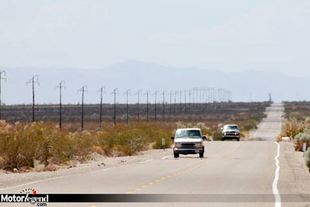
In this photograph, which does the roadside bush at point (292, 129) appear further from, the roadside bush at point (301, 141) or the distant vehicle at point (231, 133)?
the roadside bush at point (301, 141)

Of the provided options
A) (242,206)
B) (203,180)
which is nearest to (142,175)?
(203,180)

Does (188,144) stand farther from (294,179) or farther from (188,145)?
(294,179)

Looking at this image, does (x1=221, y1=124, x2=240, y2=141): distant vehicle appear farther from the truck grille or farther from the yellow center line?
the yellow center line

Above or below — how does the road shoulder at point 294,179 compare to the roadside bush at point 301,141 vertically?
below

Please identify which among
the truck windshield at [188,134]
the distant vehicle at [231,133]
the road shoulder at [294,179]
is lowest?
the road shoulder at [294,179]

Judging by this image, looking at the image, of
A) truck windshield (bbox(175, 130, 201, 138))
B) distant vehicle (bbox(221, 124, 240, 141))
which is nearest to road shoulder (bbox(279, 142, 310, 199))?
truck windshield (bbox(175, 130, 201, 138))

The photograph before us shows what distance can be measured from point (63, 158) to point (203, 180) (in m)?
13.0

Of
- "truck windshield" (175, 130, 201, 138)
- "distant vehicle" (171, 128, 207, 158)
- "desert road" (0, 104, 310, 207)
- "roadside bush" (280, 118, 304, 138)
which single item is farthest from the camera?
"roadside bush" (280, 118, 304, 138)

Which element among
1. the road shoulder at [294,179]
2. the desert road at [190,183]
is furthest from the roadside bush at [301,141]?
the desert road at [190,183]

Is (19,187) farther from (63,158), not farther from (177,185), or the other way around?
(63,158)

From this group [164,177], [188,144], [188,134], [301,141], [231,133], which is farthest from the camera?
[231,133]

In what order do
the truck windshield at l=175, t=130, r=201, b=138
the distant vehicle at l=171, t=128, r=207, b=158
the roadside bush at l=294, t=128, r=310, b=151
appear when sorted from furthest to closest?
the roadside bush at l=294, t=128, r=310, b=151, the truck windshield at l=175, t=130, r=201, b=138, the distant vehicle at l=171, t=128, r=207, b=158

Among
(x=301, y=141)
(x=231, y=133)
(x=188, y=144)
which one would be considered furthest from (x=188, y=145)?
(x=231, y=133)

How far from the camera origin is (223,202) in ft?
72.2
